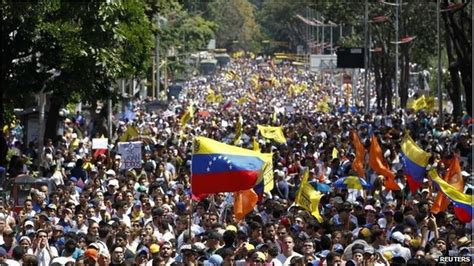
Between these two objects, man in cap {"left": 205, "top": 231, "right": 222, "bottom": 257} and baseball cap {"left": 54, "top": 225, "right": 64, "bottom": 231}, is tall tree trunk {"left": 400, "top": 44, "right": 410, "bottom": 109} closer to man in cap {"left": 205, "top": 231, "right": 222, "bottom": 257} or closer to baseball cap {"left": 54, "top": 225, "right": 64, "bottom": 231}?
baseball cap {"left": 54, "top": 225, "right": 64, "bottom": 231}

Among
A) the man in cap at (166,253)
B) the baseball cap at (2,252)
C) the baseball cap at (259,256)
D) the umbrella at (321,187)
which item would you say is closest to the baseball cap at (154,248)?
the man in cap at (166,253)

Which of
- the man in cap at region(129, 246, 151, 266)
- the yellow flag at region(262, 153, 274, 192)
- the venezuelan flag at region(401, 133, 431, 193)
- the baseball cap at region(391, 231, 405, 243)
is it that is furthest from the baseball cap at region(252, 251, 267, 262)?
the venezuelan flag at region(401, 133, 431, 193)

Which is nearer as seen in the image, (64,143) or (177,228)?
(177,228)

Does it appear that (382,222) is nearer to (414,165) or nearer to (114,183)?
(414,165)

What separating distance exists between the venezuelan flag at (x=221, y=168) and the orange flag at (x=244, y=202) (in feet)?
2.45

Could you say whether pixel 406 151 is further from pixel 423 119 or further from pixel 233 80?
pixel 233 80

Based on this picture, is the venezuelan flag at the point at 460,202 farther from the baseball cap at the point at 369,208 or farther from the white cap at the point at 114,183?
the white cap at the point at 114,183

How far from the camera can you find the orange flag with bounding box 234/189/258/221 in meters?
18.1

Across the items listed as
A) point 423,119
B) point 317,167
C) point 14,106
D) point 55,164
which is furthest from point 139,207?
point 423,119

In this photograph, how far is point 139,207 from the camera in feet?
62.7

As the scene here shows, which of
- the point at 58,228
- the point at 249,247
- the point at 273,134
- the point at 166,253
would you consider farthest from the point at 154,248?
the point at 273,134

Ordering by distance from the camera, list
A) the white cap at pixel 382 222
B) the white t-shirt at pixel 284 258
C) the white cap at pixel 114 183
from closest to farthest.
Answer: the white t-shirt at pixel 284 258, the white cap at pixel 382 222, the white cap at pixel 114 183

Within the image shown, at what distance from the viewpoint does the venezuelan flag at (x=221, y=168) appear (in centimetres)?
1703

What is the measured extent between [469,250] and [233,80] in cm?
12304
